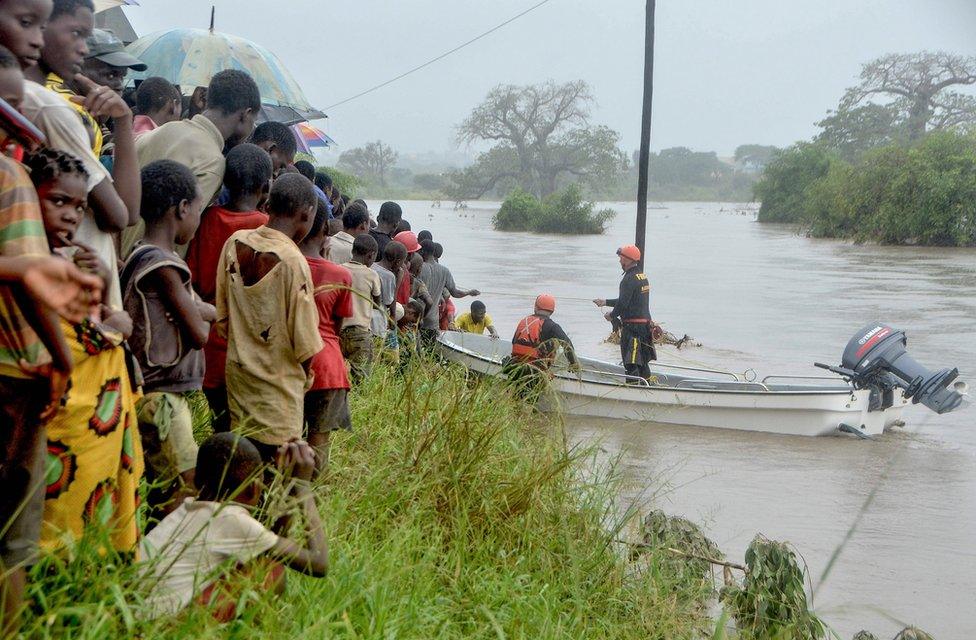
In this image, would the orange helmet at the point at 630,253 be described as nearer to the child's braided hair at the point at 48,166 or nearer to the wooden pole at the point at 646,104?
the wooden pole at the point at 646,104

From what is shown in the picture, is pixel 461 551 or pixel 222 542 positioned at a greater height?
pixel 222 542

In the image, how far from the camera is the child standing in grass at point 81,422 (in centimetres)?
243

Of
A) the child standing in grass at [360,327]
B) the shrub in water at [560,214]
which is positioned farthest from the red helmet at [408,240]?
the shrub in water at [560,214]

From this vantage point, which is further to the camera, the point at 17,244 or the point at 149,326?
the point at 149,326

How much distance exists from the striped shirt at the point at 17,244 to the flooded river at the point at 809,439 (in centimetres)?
189

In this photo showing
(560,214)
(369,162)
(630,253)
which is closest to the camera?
(630,253)

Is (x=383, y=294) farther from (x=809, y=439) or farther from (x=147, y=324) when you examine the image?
(x=809, y=439)

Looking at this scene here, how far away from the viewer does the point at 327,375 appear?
3967 mm

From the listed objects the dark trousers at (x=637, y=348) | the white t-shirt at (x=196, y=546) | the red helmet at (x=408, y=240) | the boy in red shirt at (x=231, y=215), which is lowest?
the dark trousers at (x=637, y=348)

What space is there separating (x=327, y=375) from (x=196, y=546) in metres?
1.31

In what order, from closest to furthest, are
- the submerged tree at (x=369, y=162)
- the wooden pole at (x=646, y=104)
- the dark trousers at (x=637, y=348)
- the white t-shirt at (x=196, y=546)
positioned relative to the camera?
the white t-shirt at (x=196, y=546), the dark trousers at (x=637, y=348), the wooden pole at (x=646, y=104), the submerged tree at (x=369, y=162)

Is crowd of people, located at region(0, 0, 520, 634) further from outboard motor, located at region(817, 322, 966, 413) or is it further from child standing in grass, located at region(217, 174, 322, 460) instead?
outboard motor, located at region(817, 322, 966, 413)

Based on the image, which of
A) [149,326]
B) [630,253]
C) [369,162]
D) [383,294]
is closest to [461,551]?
[149,326]

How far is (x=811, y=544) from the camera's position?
7543 mm
